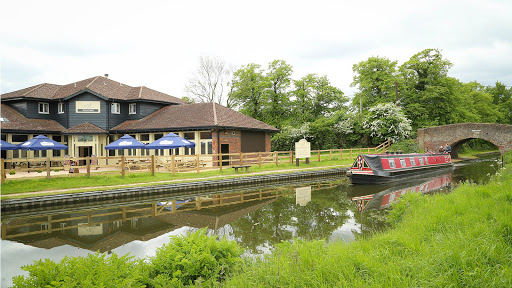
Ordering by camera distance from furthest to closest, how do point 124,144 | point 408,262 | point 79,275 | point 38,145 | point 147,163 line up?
point 124,144, point 147,163, point 38,145, point 408,262, point 79,275

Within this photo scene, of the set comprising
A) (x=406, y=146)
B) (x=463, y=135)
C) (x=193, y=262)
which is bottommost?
(x=193, y=262)

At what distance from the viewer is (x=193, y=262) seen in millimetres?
3596

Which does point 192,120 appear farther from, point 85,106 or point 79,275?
point 79,275

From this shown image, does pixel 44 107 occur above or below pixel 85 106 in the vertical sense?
above

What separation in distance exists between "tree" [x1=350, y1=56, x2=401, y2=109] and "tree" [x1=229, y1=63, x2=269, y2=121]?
11.2 metres

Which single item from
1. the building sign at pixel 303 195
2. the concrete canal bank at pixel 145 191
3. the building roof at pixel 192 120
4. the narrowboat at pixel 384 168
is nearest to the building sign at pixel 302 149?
the concrete canal bank at pixel 145 191

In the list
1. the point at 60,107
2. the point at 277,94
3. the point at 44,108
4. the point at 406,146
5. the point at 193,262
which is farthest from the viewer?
the point at 277,94

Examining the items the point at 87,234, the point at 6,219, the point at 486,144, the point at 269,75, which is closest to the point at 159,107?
Answer: the point at 269,75

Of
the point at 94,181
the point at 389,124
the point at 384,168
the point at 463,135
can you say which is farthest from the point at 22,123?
the point at 463,135

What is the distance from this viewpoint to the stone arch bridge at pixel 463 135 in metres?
24.0

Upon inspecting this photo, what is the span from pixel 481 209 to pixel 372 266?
10.9ft

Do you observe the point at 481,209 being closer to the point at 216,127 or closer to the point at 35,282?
the point at 35,282

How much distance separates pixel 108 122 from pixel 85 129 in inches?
65.2

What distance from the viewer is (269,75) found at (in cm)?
3288
